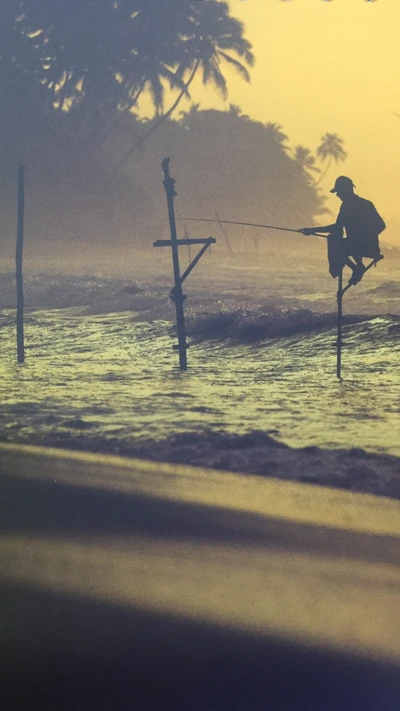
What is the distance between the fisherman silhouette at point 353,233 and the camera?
407 centimetres

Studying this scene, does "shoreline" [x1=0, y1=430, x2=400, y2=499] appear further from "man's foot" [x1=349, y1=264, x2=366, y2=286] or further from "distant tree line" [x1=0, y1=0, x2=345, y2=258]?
"distant tree line" [x1=0, y1=0, x2=345, y2=258]

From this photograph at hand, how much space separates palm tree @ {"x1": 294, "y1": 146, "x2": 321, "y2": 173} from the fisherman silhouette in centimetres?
34

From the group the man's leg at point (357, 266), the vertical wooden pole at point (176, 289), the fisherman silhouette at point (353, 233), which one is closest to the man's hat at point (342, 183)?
the fisherman silhouette at point (353, 233)

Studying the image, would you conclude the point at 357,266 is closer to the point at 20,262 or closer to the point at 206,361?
the point at 206,361

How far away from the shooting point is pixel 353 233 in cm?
409

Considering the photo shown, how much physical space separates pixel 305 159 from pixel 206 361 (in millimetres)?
1313

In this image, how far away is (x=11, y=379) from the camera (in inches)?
177

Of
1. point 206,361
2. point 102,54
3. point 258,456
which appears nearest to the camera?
point 258,456

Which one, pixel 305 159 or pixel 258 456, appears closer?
pixel 258 456

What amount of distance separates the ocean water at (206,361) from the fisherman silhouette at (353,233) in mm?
596

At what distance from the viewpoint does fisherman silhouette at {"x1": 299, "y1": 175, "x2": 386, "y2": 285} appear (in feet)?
13.3

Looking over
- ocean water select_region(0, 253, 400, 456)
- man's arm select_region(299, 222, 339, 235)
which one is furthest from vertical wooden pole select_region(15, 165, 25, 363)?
man's arm select_region(299, 222, 339, 235)

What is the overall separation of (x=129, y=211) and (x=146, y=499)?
11.6 ft

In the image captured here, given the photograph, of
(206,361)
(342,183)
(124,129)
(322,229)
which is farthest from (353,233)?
(124,129)
